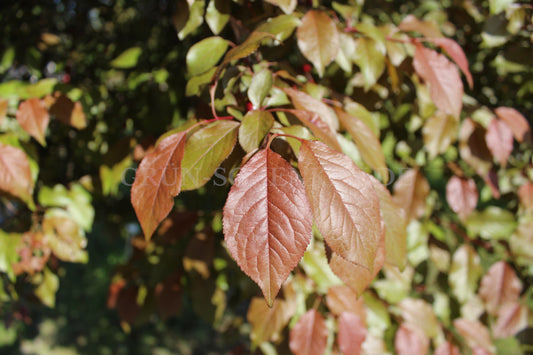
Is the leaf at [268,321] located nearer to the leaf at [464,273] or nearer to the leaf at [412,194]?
the leaf at [412,194]

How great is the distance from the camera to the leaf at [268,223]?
2.01ft

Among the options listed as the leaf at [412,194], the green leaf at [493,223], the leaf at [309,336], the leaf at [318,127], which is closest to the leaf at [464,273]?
the green leaf at [493,223]

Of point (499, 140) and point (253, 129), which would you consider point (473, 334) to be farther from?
point (253, 129)

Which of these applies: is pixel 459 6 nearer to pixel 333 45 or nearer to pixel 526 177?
A: pixel 526 177

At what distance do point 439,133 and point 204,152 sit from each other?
925mm

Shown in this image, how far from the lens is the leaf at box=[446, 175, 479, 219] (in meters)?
1.42

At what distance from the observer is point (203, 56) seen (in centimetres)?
93

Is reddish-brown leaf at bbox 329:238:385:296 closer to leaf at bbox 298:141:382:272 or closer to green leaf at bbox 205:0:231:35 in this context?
leaf at bbox 298:141:382:272

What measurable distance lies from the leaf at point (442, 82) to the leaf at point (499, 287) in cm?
80

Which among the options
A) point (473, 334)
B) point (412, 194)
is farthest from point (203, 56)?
point (473, 334)

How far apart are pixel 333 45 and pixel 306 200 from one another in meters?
0.48

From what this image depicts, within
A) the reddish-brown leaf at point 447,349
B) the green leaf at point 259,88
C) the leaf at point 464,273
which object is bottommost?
the reddish-brown leaf at point 447,349

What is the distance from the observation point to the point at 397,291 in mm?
1411

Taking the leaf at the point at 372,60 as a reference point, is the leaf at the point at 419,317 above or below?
below
